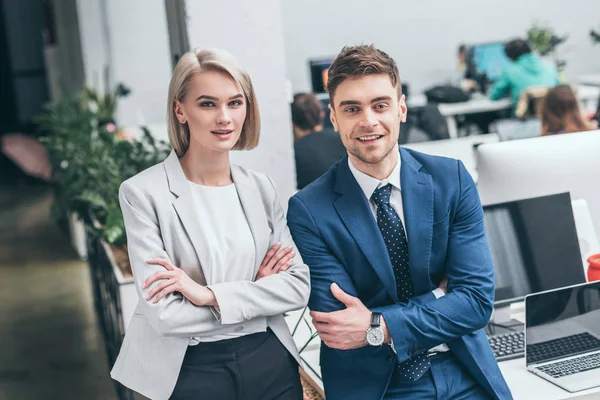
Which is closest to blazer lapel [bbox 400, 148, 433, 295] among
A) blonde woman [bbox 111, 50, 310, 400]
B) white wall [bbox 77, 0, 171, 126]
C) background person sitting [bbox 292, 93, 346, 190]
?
blonde woman [bbox 111, 50, 310, 400]

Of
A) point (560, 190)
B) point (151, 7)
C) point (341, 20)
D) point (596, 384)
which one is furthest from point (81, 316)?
point (341, 20)

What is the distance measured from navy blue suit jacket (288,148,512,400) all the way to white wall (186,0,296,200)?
1.12m

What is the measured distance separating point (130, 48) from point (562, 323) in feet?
17.6

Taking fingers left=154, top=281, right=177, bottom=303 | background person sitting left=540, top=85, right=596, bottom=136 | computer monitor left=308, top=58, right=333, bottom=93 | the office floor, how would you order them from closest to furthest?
fingers left=154, top=281, right=177, bottom=303
the office floor
background person sitting left=540, top=85, right=596, bottom=136
computer monitor left=308, top=58, right=333, bottom=93

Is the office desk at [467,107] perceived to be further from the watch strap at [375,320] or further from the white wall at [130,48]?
the watch strap at [375,320]

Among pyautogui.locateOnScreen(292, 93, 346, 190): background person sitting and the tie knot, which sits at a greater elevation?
the tie knot

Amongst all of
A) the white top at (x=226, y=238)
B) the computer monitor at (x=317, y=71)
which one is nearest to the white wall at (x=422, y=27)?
the computer monitor at (x=317, y=71)

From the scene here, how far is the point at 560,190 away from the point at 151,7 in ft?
16.3

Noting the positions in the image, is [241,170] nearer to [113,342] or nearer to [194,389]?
[194,389]

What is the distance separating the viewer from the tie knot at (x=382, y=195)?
205 cm

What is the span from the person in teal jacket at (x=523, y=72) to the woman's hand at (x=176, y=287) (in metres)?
5.83

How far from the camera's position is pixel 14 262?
713 centimetres

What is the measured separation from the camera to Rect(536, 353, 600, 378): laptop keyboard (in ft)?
7.25

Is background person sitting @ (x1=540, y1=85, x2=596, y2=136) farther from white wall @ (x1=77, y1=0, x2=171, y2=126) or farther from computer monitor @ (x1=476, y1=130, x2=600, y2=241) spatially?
white wall @ (x1=77, y1=0, x2=171, y2=126)
